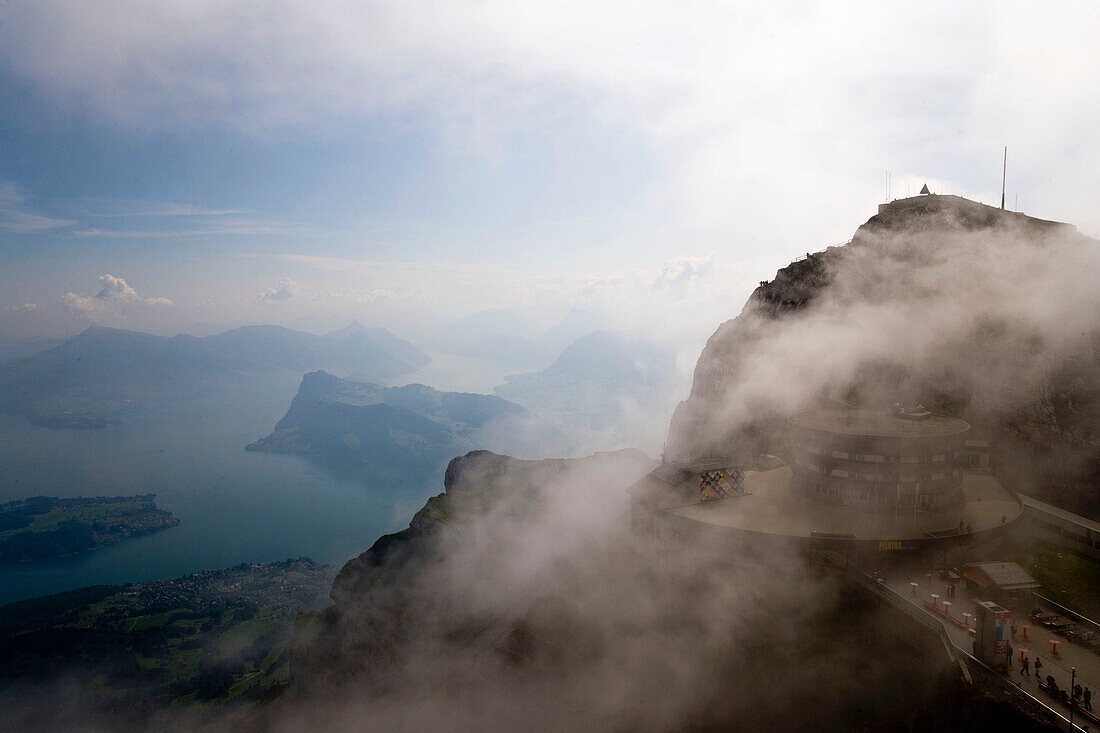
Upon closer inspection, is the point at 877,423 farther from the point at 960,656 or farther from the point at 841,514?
the point at 960,656

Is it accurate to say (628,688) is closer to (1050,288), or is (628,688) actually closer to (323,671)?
(323,671)

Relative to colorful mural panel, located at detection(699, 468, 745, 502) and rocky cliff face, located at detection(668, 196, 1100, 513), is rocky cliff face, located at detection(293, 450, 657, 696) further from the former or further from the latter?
rocky cliff face, located at detection(668, 196, 1100, 513)

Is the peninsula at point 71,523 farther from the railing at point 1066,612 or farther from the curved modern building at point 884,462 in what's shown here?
the railing at point 1066,612

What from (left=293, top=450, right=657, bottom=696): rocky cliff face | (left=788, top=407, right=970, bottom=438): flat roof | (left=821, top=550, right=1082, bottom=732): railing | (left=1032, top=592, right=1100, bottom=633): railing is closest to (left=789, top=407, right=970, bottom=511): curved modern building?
(left=788, top=407, right=970, bottom=438): flat roof

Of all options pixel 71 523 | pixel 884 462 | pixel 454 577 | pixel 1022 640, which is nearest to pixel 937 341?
pixel 884 462

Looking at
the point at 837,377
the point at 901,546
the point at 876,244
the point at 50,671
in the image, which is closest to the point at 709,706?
the point at 901,546

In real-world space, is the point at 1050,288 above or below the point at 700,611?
above
